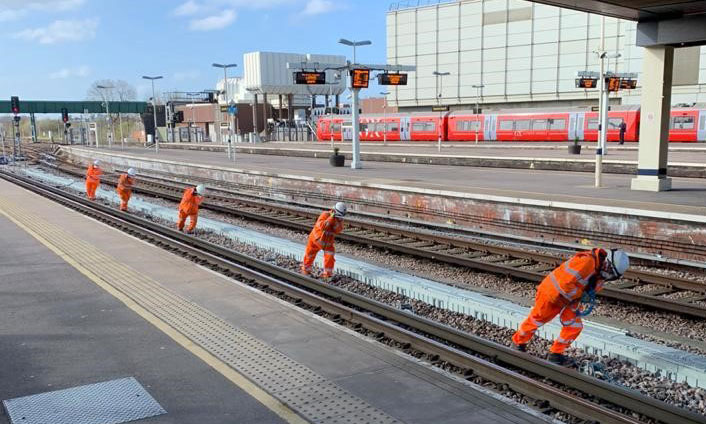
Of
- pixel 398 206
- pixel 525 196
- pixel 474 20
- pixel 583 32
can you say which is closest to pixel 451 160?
pixel 398 206

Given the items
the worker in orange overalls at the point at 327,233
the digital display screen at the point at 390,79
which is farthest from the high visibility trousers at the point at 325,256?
the digital display screen at the point at 390,79

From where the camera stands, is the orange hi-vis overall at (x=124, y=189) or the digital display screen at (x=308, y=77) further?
the digital display screen at (x=308, y=77)

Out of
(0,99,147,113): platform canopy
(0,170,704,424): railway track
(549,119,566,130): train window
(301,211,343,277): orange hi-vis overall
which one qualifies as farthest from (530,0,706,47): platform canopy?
(0,99,147,113): platform canopy

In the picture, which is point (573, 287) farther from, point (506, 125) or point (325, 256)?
point (506, 125)

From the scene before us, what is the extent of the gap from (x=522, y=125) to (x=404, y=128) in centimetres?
1082

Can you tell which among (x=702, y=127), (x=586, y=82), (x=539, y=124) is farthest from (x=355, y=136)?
(x=702, y=127)

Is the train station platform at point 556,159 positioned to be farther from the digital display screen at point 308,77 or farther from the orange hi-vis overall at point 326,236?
the orange hi-vis overall at point 326,236

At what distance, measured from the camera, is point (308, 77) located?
1087 inches

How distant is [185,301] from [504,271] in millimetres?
5741

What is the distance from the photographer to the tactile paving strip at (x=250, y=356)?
17.4 feet

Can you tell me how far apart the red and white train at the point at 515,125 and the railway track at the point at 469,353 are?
2935 cm

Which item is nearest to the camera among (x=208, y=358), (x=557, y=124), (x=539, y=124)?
(x=208, y=358)

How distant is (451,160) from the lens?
30.2 metres

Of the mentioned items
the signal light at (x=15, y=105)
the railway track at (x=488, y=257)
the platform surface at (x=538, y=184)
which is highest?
the signal light at (x=15, y=105)
